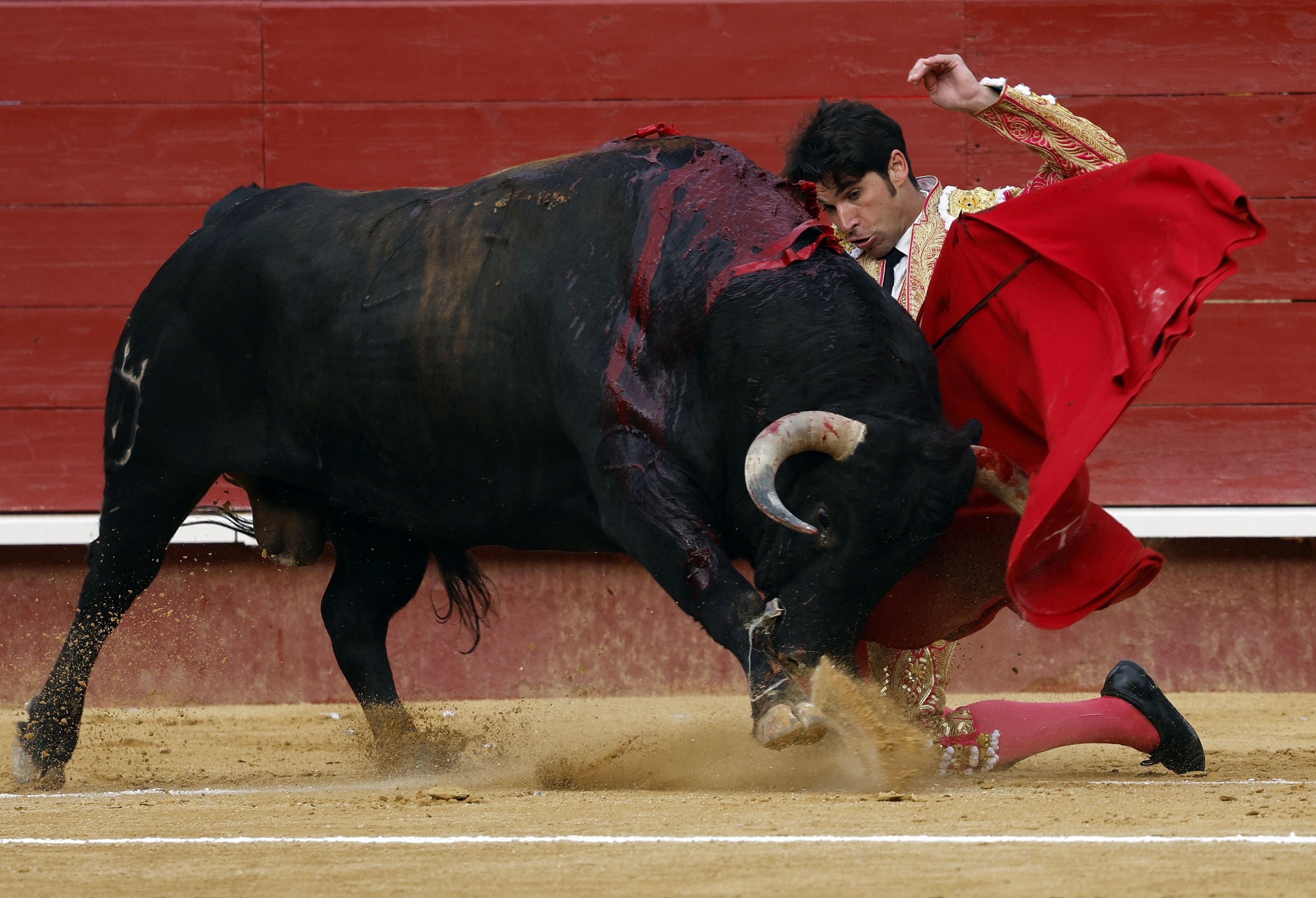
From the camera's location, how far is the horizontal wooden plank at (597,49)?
17.0 ft

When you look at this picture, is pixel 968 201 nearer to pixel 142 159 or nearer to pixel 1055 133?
pixel 1055 133

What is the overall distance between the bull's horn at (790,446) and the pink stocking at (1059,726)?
79cm

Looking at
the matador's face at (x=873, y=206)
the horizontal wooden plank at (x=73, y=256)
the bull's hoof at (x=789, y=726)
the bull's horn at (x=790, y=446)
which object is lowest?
the bull's hoof at (x=789, y=726)

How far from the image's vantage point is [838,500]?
9.71 ft

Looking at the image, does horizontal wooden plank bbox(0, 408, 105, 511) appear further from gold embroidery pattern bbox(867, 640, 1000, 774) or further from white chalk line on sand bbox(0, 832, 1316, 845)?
white chalk line on sand bbox(0, 832, 1316, 845)

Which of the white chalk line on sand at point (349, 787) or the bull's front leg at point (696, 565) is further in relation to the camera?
the white chalk line on sand at point (349, 787)

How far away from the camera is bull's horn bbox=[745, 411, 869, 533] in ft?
9.23

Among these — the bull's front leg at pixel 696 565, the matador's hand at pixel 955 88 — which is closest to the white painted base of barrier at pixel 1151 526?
the matador's hand at pixel 955 88

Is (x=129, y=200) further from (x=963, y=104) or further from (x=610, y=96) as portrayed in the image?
(x=963, y=104)

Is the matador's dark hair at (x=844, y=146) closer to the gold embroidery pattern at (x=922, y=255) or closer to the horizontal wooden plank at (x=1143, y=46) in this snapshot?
the gold embroidery pattern at (x=922, y=255)

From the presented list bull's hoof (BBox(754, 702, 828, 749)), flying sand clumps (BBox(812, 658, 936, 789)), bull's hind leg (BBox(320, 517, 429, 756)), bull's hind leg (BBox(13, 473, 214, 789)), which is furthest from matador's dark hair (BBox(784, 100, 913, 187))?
bull's hind leg (BBox(13, 473, 214, 789))

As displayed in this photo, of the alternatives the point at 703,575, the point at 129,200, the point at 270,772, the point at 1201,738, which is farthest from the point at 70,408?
the point at 1201,738

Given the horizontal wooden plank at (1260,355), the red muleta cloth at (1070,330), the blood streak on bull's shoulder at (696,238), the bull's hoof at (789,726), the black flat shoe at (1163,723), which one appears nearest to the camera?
the bull's hoof at (789,726)

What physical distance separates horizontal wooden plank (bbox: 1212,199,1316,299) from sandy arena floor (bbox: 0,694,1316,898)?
1.58 metres
